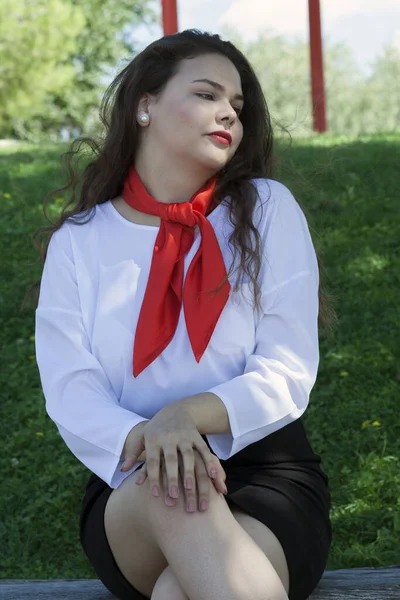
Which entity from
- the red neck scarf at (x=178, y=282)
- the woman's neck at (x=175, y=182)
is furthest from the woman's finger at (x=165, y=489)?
the woman's neck at (x=175, y=182)

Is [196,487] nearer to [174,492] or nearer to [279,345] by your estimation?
[174,492]

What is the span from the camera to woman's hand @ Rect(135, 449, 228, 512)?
2299 mm

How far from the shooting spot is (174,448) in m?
2.33

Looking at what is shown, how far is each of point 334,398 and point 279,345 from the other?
85.6 inches

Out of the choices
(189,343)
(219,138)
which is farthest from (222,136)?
(189,343)

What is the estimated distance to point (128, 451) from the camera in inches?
96.7

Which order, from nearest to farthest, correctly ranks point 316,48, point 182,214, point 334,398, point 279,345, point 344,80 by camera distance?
point 279,345 < point 182,214 < point 334,398 < point 316,48 < point 344,80

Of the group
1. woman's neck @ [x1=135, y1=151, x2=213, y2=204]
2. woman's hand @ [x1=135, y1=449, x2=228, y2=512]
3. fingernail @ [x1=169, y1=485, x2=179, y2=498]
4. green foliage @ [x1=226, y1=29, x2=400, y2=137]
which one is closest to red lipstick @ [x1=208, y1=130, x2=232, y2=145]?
woman's neck @ [x1=135, y1=151, x2=213, y2=204]

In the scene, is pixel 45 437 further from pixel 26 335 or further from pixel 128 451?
pixel 128 451

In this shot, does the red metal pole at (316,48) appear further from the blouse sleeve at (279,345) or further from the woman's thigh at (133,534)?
the woman's thigh at (133,534)

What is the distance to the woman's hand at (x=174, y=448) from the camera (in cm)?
231

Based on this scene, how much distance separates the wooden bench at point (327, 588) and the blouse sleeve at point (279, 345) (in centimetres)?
53

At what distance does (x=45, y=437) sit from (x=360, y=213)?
304 centimetres

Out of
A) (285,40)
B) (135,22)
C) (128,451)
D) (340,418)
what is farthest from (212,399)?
(285,40)
